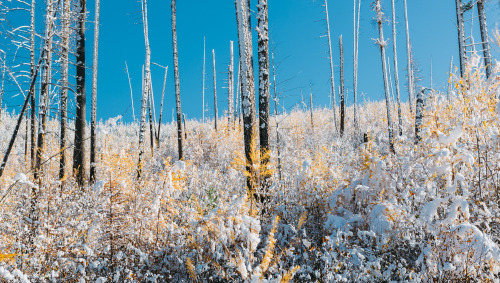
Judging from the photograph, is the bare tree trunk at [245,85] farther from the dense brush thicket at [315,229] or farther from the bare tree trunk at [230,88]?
the bare tree trunk at [230,88]

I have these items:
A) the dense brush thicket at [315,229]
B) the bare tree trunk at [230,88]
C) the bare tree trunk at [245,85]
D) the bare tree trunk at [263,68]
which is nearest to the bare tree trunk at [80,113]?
the dense brush thicket at [315,229]

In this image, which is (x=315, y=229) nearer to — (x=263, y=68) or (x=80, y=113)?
(x=263, y=68)

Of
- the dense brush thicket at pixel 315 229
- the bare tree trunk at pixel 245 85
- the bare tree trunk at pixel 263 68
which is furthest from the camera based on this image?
the bare tree trunk at pixel 263 68

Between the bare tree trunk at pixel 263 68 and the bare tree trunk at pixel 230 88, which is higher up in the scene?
the bare tree trunk at pixel 230 88

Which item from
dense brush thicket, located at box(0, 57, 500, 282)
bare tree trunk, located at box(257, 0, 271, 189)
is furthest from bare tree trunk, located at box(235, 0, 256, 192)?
dense brush thicket, located at box(0, 57, 500, 282)

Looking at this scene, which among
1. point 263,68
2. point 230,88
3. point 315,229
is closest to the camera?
point 315,229

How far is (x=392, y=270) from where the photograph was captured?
3.80m

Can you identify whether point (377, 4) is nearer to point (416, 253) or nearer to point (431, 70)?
point (416, 253)

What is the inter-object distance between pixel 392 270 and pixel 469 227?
1209mm

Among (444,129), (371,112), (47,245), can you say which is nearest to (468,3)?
(371,112)

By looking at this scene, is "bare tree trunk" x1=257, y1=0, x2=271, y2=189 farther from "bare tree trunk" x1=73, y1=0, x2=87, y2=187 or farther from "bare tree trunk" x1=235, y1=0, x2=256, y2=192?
"bare tree trunk" x1=73, y1=0, x2=87, y2=187

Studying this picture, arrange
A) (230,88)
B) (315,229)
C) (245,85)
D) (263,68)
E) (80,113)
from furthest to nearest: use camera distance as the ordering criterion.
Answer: (230,88)
(80,113)
(263,68)
(245,85)
(315,229)

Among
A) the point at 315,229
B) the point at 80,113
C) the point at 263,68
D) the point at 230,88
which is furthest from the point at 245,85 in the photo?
the point at 230,88

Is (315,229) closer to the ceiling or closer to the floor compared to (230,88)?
closer to the floor
